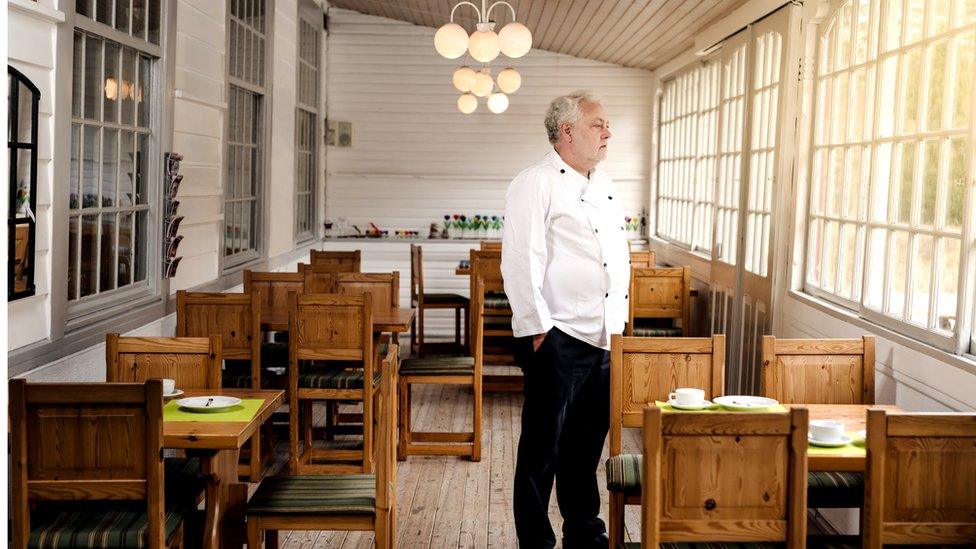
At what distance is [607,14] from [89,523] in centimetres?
625

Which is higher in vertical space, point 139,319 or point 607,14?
point 607,14

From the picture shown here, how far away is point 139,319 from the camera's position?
566 cm

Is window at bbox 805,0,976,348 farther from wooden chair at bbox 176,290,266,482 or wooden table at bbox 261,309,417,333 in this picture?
wooden chair at bbox 176,290,266,482

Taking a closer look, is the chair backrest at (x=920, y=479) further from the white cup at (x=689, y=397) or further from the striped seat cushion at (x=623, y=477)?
the striped seat cushion at (x=623, y=477)

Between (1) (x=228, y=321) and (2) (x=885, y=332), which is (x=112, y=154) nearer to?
(1) (x=228, y=321)

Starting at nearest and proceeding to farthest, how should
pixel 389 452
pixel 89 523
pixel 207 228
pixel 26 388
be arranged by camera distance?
1. pixel 26 388
2. pixel 89 523
3. pixel 389 452
4. pixel 207 228

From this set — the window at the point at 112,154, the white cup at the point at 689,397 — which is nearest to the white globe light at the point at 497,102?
the window at the point at 112,154

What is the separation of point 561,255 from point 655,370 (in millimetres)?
560

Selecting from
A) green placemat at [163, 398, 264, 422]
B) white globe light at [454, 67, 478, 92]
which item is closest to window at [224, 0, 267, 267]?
white globe light at [454, 67, 478, 92]

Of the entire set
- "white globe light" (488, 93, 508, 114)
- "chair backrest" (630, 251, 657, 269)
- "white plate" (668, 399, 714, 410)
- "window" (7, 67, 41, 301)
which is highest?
"white globe light" (488, 93, 508, 114)

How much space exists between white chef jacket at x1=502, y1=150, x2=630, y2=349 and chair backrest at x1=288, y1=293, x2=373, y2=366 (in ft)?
5.27

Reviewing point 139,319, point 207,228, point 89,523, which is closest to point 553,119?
point 89,523

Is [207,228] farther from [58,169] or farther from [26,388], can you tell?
[26,388]

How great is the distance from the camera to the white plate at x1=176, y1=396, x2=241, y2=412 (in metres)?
3.65
